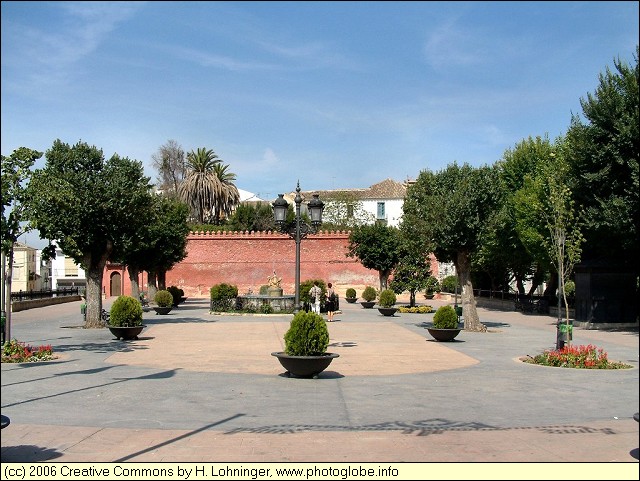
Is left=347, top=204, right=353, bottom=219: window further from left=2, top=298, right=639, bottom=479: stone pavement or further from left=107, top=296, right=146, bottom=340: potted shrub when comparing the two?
left=2, top=298, right=639, bottom=479: stone pavement

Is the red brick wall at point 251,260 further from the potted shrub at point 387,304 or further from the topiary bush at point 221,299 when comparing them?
the potted shrub at point 387,304

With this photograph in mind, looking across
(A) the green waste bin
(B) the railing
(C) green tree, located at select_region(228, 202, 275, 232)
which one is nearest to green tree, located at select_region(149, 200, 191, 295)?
(B) the railing

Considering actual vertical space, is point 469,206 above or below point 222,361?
above

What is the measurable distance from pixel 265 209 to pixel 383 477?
71.1 metres

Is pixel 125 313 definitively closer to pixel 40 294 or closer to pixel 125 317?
pixel 125 317

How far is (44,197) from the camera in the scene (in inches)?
532

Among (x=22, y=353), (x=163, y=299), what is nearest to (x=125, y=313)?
(x=22, y=353)

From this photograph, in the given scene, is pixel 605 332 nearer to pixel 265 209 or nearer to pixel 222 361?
pixel 222 361

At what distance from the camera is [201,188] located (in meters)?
71.0

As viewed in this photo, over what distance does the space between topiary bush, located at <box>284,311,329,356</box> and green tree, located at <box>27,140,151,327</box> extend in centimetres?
1162

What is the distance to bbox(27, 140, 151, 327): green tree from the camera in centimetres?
2222

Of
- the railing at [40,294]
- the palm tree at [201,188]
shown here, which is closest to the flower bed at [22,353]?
the railing at [40,294]

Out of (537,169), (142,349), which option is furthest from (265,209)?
(142,349)

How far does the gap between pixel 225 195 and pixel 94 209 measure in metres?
50.5
